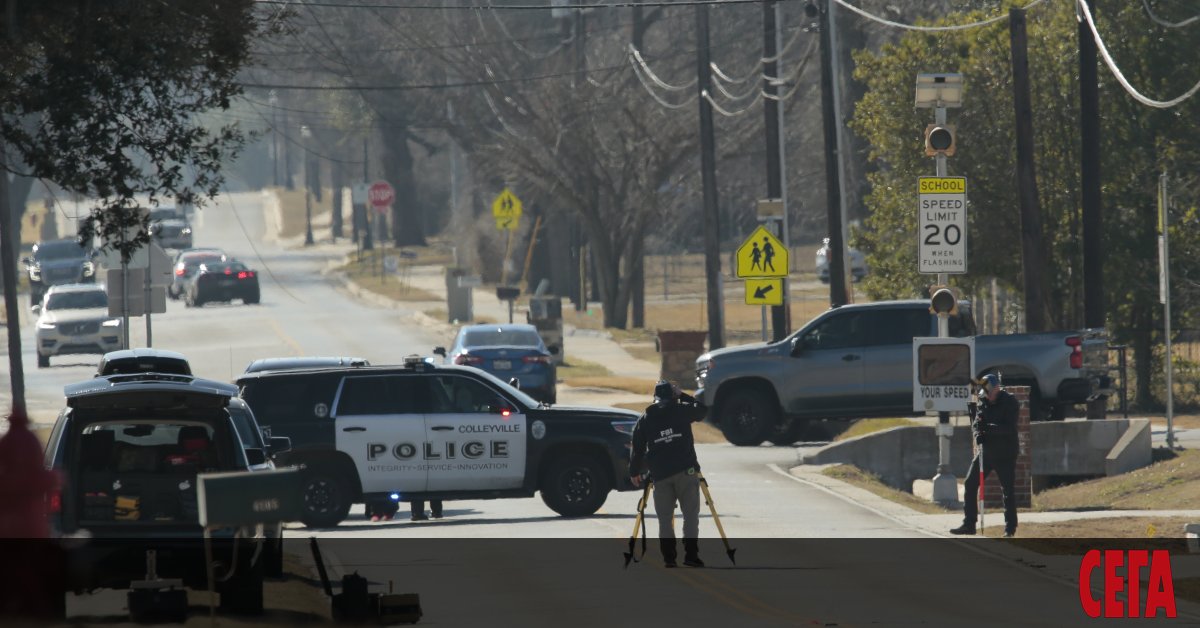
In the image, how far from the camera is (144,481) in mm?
13070

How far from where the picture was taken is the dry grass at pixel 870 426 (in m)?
29.8

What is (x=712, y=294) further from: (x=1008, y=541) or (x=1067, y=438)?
(x=1008, y=541)

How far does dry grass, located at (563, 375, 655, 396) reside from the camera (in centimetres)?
3725

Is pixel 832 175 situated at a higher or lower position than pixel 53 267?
higher

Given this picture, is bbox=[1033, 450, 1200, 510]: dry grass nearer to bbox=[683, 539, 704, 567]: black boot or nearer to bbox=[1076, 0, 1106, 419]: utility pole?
bbox=[1076, 0, 1106, 419]: utility pole

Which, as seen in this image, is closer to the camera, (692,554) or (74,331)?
(692,554)

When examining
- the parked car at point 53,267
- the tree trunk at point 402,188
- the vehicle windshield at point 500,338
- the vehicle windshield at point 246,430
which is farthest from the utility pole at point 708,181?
the tree trunk at point 402,188

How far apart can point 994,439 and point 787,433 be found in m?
10.5

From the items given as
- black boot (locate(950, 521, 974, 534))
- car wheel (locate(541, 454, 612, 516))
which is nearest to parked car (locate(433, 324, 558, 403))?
car wheel (locate(541, 454, 612, 516))

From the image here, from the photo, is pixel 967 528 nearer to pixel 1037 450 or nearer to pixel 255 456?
pixel 255 456

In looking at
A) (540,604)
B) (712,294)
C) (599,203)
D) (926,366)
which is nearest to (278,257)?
(599,203)

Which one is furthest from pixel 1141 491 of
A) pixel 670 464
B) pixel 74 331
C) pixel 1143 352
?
pixel 74 331

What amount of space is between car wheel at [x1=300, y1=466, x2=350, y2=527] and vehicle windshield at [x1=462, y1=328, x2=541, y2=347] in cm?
1289

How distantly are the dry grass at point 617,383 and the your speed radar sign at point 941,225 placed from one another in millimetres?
15826
